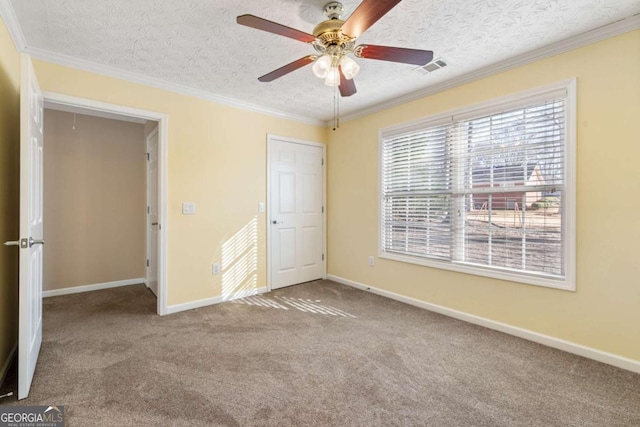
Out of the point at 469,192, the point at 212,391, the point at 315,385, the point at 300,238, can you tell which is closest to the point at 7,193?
the point at 212,391

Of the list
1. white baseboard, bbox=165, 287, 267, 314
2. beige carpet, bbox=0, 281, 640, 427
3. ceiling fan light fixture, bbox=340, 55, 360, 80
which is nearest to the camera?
beige carpet, bbox=0, 281, 640, 427

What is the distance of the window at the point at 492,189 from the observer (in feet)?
8.04

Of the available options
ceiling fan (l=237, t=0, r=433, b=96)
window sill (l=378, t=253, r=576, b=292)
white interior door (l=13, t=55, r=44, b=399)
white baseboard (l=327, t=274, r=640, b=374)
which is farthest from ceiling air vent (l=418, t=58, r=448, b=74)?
white interior door (l=13, t=55, r=44, b=399)

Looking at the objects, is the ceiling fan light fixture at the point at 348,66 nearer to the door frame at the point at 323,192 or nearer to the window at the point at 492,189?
the window at the point at 492,189

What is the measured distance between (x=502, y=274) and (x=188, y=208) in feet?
10.6

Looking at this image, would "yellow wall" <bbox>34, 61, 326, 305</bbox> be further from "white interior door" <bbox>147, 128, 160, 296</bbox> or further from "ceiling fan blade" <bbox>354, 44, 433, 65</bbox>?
"ceiling fan blade" <bbox>354, 44, 433, 65</bbox>

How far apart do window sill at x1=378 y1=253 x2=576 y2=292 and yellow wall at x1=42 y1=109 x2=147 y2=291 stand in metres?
3.92

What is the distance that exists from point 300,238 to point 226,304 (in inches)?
54.5

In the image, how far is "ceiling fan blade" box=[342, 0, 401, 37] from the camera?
1.40 metres

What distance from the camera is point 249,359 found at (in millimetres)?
2279

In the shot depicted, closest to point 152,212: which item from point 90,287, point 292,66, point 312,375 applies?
point 90,287

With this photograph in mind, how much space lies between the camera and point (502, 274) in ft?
9.03

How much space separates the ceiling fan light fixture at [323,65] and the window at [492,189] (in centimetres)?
178

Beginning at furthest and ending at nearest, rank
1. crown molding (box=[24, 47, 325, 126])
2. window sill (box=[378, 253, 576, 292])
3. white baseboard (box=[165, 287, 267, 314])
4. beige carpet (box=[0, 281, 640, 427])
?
1. white baseboard (box=[165, 287, 267, 314])
2. crown molding (box=[24, 47, 325, 126])
3. window sill (box=[378, 253, 576, 292])
4. beige carpet (box=[0, 281, 640, 427])
